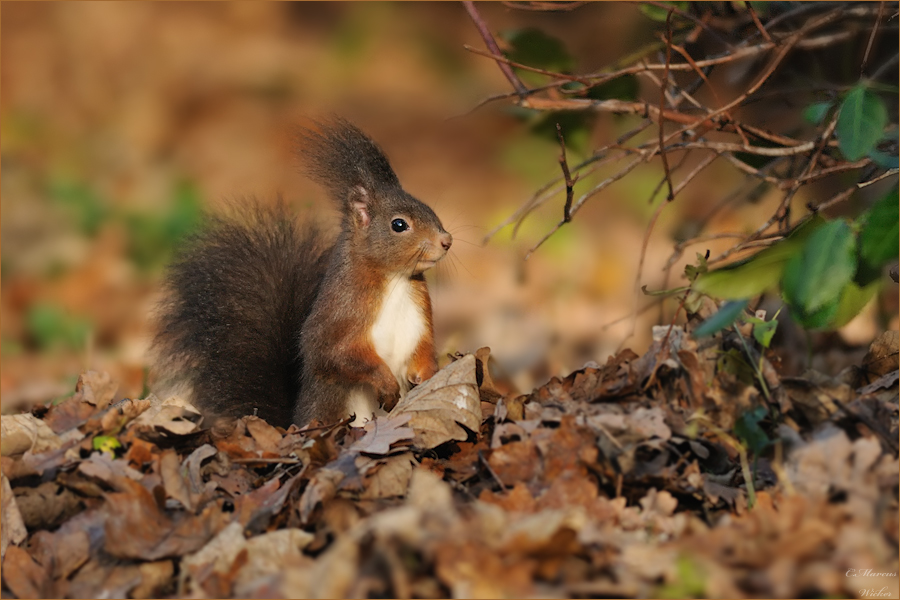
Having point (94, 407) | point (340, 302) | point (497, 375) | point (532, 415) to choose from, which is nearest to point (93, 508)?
point (94, 407)

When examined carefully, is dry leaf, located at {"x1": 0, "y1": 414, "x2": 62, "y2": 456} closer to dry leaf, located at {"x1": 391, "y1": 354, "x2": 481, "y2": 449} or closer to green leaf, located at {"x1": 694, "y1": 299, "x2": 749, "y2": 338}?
dry leaf, located at {"x1": 391, "y1": 354, "x2": 481, "y2": 449}

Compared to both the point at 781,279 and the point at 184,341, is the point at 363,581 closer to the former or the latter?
the point at 781,279

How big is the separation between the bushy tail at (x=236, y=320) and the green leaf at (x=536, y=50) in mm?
1117

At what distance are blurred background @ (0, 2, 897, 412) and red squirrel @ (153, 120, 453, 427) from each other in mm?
806

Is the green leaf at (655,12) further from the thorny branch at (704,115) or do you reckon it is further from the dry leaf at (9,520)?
the dry leaf at (9,520)

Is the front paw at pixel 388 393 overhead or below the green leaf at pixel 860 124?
below

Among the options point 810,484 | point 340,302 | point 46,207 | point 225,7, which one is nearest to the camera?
point 810,484

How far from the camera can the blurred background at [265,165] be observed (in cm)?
544

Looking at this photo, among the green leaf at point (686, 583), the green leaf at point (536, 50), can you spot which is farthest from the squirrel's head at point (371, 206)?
the green leaf at point (686, 583)

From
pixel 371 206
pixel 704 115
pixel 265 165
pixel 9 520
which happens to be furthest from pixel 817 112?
pixel 265 165

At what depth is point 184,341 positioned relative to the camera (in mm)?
3410

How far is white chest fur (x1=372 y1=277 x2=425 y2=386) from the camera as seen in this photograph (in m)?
3.25

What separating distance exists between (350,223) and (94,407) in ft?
4.01

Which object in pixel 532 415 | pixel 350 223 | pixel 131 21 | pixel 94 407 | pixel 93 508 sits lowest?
pixel 93 508
